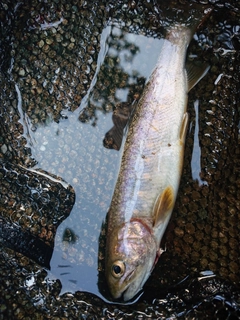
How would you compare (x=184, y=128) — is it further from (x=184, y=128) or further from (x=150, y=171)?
(x=150, y=171)

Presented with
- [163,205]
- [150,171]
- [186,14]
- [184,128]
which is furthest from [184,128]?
[186,14]

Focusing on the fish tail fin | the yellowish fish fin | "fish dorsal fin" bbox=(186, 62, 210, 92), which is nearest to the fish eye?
the yellowish fish fin

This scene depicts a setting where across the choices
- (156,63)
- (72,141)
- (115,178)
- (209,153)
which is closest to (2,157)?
(72,141)

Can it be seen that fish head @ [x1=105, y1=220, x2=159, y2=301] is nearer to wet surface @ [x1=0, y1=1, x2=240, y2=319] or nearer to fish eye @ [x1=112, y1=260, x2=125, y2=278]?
fish eye @ [x1=112, y1=260, x2=125, y2=278]

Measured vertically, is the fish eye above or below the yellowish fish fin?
below

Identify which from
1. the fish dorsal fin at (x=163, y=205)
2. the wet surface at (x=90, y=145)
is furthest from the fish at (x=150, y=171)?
the wet surface at (x=90, y=145)
